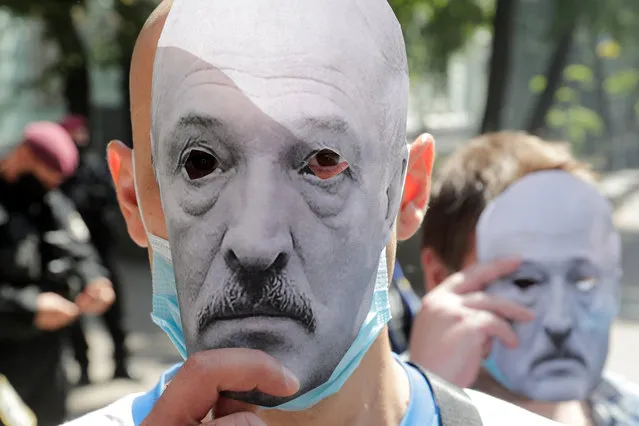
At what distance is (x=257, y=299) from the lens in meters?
1.21

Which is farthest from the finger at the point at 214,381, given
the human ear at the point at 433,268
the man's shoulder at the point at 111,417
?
the human ear at the point at 433,268

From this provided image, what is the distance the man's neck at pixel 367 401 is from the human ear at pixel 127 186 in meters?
0.38

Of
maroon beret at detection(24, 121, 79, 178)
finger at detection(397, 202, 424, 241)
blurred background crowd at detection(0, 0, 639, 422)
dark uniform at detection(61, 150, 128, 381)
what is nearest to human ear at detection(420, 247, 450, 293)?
blurred background crowd at detection(0, 0, 639, 422)

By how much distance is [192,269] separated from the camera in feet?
4.15

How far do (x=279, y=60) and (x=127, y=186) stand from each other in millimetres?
491

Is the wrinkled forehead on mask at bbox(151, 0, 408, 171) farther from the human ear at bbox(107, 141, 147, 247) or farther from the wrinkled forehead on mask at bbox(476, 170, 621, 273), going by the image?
the wrinkled forehead on mask at bbox(476, 170, 621, 273)

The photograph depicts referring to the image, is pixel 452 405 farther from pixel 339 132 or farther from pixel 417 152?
Result: pixel 339 132

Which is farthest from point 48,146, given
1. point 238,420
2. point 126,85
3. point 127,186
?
point 238,420

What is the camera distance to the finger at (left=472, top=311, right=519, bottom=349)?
7.75 ft

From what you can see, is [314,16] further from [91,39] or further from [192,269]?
[91,39]

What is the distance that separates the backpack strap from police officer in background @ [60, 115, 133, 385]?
462 cm

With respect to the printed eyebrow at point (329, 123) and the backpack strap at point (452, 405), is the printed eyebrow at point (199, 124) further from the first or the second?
the backpack strap at point (452, 405)

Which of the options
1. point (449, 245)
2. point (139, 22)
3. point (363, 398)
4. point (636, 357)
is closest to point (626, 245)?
point (636, 357)

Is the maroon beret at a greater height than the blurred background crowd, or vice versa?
the maroon beret
